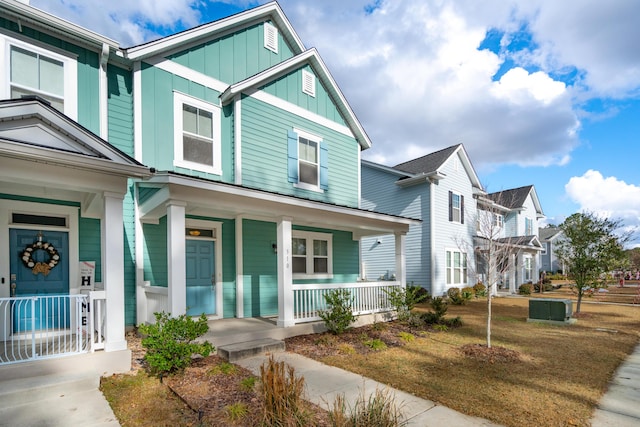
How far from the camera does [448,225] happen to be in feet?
57.1

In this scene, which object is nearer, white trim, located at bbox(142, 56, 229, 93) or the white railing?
white trim, located at bbox(142, 56, 229, 93)

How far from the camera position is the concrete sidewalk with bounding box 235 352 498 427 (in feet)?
12.1

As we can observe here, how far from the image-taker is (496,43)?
42.1 feet

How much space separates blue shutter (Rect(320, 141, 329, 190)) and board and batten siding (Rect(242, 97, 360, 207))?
152mm

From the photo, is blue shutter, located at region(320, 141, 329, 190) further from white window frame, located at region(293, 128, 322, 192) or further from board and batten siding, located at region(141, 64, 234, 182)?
board and batten siding, located at region(141, 64, 234, 182)

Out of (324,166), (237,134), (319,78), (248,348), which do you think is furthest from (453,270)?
(248,348)

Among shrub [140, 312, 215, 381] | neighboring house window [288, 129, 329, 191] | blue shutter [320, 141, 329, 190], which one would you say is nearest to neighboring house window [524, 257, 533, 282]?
blue shutter [320, 141, 329, 190]

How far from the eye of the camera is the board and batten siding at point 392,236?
16578 mm

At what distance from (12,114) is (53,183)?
3.23 feet

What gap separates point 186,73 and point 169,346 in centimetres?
645

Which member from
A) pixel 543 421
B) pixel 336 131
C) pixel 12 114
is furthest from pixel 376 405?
pixel 336 131

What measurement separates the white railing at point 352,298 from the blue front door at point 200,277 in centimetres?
212

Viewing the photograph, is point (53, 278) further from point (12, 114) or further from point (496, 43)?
point (496, 43)

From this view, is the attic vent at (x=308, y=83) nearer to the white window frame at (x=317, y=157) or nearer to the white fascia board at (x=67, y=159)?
the white window frame at (x=317, y=157)
